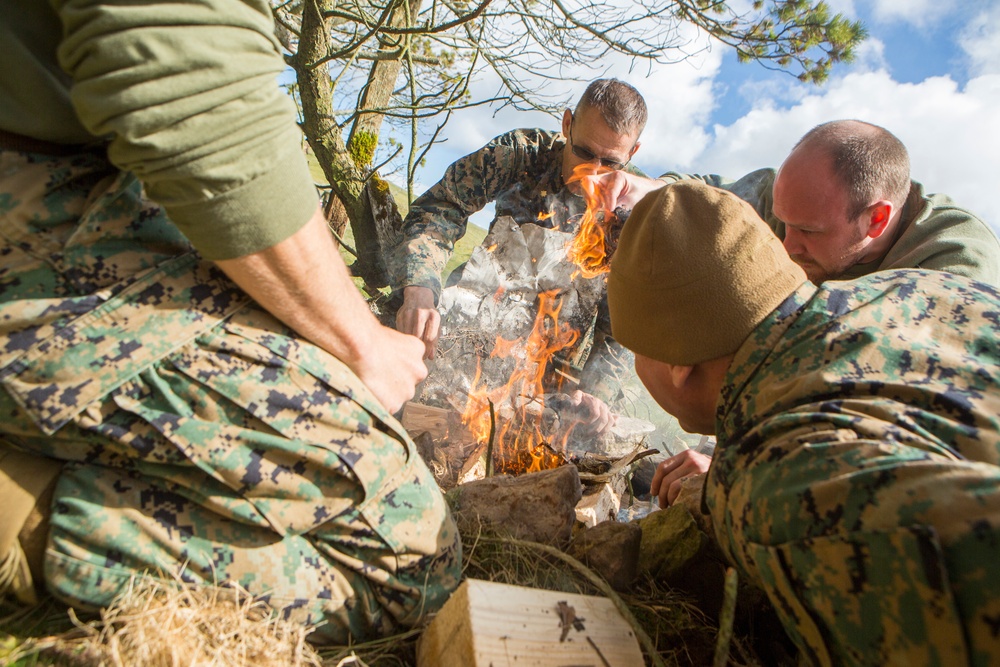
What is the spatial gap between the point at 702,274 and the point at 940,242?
226cm

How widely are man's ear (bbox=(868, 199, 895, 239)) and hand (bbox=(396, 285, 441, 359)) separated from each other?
2574 mm

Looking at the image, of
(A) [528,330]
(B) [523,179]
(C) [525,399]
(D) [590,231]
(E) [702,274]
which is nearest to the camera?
(E) [702,274]

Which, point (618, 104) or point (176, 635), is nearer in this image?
point (176, 635)

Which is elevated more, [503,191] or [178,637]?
[503,191]

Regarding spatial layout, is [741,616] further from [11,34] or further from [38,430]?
[11,34]

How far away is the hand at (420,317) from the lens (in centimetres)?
371

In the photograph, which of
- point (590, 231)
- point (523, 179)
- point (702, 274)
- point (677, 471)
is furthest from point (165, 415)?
point (523, 179)

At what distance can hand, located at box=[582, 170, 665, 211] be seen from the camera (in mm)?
4512

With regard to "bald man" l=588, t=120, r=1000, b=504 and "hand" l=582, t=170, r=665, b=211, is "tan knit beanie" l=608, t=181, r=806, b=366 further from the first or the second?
"hand" l=582, t=170, r=665, b=211

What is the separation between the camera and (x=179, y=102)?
1.22 metres

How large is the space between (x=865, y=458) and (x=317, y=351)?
4.28 feet

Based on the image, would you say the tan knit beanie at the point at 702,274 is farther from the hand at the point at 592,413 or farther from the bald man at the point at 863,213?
the hand at the point at 592,413

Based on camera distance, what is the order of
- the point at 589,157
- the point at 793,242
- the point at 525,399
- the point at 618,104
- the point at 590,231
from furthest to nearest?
the point at 590,231, the point at 589,157, the point at 618,104, the point at 525,399, the point at 793,242

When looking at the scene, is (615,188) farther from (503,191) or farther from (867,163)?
(867,163)
